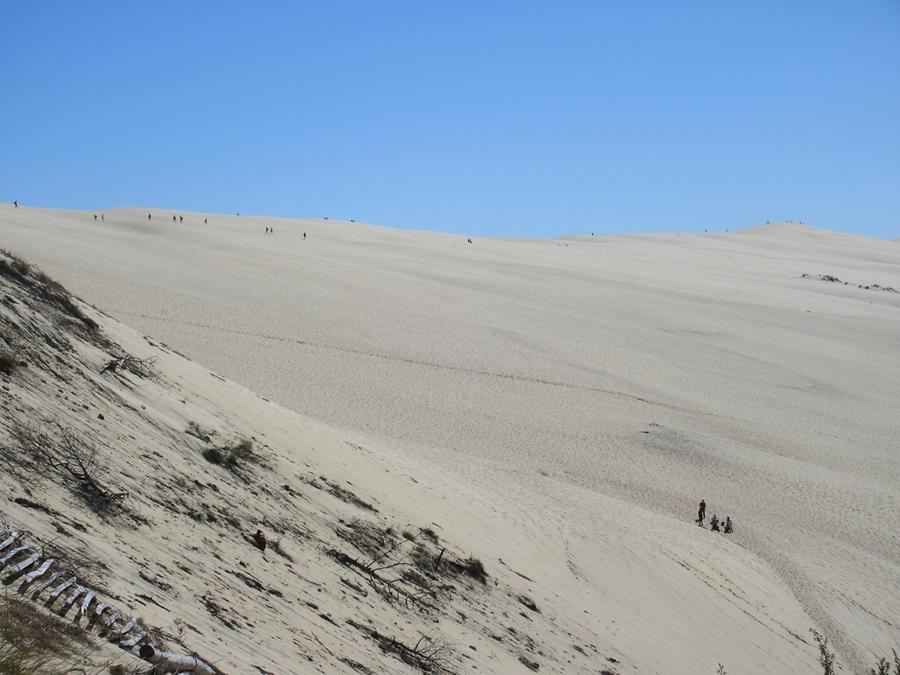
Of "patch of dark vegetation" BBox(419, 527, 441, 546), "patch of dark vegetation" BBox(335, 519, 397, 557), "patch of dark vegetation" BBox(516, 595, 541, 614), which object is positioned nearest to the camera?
"patch of dark vegetation" BBox(335, 519, 397, 557)

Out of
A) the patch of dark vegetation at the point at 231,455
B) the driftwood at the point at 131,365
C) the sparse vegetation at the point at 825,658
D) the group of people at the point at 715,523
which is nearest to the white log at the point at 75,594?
the patch of dark vegetation at the point at 231,455

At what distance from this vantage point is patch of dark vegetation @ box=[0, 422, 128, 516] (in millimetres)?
6641


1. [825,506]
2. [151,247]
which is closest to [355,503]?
[825,506]

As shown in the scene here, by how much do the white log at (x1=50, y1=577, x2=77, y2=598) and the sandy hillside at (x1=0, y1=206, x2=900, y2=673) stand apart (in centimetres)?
397

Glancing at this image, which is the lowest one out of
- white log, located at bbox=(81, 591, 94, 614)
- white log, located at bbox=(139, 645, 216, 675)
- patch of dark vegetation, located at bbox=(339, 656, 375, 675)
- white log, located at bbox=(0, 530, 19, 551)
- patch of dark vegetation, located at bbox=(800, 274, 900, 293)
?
patch of dark vegetation, located at bbox=(339, 656, 375, 675)

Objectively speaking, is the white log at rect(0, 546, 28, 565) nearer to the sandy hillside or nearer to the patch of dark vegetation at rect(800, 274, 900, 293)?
the sandy hillside

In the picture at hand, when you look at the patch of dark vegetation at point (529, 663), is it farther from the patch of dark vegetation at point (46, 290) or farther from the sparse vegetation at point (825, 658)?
the patch of dark vegetation at point (46, 290)

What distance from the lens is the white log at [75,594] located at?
5035 mm

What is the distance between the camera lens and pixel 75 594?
5180 millimetres

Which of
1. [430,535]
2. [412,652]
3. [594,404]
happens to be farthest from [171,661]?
[594,404]

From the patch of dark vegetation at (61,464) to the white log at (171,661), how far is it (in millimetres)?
2023

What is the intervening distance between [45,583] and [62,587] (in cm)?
10

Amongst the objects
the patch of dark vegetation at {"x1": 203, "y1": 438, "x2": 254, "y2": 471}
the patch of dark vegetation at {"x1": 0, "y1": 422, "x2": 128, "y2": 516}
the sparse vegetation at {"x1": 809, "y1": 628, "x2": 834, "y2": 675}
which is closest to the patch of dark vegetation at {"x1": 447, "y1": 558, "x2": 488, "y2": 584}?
the patch of dark vegetation at {"x1": 203, "y1": 438, "x2": 254, "y2": 471}

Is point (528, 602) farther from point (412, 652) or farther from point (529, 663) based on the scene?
point (412, 652)
